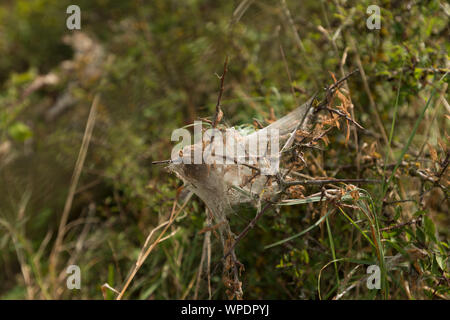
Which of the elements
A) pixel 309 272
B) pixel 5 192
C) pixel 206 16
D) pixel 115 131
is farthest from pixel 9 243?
pixel 206 16

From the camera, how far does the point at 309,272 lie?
1.43 metres

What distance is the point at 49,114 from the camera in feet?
11.1

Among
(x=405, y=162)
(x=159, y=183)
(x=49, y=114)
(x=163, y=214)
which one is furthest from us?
(x=49, y=114)

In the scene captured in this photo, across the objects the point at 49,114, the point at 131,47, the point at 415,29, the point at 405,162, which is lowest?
the point at 405,162

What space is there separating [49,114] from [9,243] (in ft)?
4.47

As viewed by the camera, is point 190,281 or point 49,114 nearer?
point 190,281

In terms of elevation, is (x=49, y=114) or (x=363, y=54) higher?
(x=49, y=114)

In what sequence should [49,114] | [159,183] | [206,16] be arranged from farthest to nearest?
1. [49,114]
2. [206,16]
3. [159,183]

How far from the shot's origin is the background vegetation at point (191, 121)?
1.41m

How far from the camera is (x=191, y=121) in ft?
5.10

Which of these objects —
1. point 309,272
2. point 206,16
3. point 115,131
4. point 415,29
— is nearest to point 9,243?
point 115,131

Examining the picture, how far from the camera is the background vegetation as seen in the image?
4.61 ft

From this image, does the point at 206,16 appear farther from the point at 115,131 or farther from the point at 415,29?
the point at 415,29

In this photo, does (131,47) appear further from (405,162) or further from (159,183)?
(405,162)
